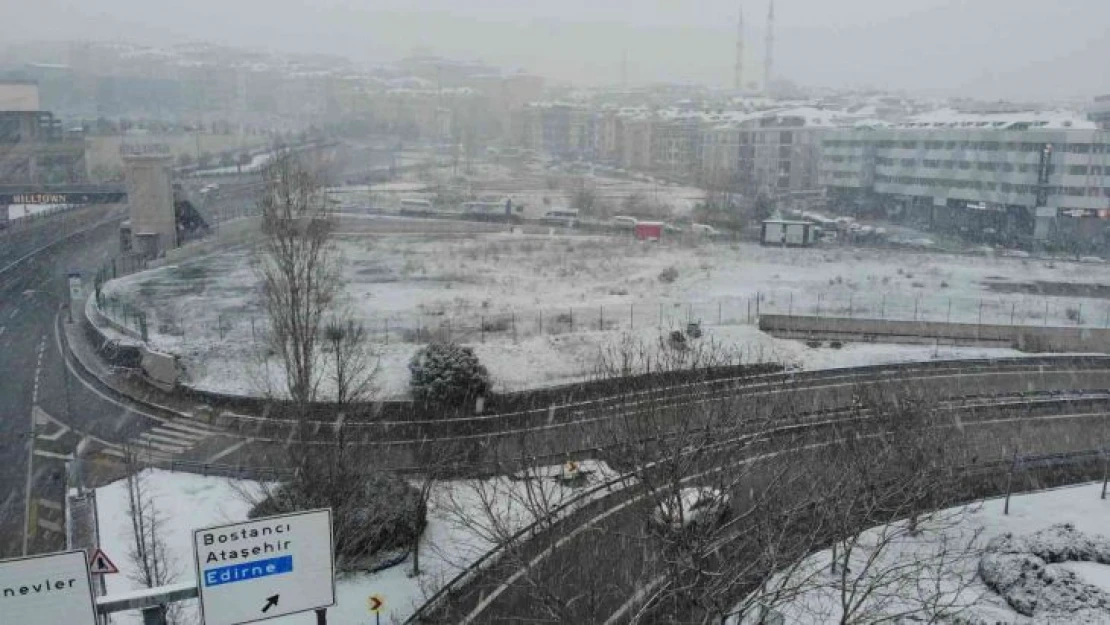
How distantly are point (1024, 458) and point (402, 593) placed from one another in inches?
443

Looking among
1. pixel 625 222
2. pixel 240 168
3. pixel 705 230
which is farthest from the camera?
pixel 240 168

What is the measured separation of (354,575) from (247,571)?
25.4 ft

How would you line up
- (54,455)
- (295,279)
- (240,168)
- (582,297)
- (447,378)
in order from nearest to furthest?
(295,279), (54,455), (447,378), (582,297), (240,168)

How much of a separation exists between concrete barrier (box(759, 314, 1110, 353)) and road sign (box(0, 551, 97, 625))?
22.6 meters

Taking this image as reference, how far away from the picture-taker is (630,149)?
8912 centimetres

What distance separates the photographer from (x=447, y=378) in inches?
731

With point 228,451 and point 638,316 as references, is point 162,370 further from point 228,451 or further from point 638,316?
point 638,316

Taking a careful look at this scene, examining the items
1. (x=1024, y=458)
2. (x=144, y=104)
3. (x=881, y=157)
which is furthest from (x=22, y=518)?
(x=144, y=104)

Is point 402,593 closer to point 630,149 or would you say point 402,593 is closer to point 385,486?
point 385,486

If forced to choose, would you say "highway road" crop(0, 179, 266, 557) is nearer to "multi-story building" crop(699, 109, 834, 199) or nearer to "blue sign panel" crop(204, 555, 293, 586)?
"blue sign panel" crop(204, 555, 293, 586)

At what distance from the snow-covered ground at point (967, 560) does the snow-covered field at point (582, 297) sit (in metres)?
7.31

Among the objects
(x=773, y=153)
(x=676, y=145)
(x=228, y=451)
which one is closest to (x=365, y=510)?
(x=228, y=451)

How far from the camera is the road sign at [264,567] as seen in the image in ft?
14.6

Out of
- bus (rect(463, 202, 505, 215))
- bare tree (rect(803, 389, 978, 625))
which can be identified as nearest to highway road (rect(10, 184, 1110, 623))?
bare tree (rect(803, 389, 978, 625))
